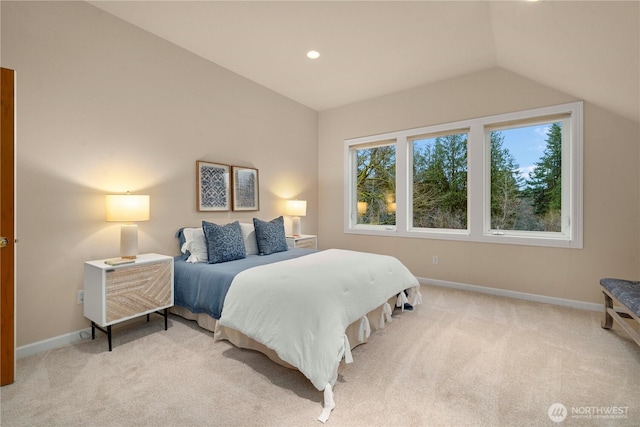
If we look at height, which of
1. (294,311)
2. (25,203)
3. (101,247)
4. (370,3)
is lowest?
(294,311)

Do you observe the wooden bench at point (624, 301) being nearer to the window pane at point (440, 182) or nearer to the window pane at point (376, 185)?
the window pane at point (440, 182)

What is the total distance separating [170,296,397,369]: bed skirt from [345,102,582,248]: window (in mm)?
2084

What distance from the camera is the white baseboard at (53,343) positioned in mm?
2272

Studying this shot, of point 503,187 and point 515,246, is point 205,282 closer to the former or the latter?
point 515,246

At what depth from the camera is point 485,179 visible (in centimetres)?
393

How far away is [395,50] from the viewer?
334cm

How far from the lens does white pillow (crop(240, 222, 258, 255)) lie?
3.56 metres

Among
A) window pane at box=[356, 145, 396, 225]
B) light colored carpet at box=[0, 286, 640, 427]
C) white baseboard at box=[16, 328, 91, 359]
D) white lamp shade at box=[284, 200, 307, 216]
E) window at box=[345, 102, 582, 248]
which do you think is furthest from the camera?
window pane at box=[356, 145, 396, 225]

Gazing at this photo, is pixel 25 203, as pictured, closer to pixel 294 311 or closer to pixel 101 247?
pixel 101 247

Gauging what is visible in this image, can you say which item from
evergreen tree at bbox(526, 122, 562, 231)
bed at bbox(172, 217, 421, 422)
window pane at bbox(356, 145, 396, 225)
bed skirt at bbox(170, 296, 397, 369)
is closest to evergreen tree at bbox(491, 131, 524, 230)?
evergreen tree at bbox(526, 122, 562, 231)

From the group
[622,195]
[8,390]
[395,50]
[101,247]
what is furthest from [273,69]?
[622,195]

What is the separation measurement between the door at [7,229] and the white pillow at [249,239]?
6.44ft

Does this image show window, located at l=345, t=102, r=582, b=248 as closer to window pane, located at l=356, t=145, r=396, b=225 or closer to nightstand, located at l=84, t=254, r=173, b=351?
window pane, located at l=356, t=145, r=396, b=225

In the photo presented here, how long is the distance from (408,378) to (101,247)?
9.42 ft
